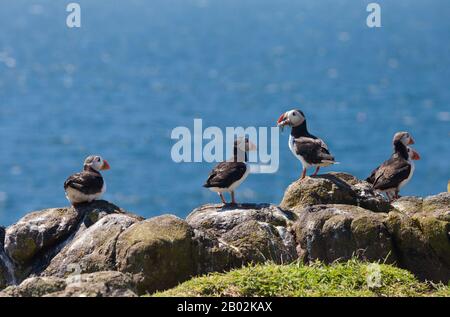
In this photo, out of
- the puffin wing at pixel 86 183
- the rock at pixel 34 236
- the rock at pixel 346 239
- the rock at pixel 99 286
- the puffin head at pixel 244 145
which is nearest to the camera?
the rock at pixel 99 286

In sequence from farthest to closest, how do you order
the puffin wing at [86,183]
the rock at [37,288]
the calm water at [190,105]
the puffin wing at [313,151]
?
the calm water at [190,105] → the puffin wing at [313,151] → the puffin wing at [86,183] → the rock at [37,288]

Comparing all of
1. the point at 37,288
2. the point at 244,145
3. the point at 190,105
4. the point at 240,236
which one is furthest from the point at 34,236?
the point at 190,105

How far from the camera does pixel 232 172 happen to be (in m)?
15.4

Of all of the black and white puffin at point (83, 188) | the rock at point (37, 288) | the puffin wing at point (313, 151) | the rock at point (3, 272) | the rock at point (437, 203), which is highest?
the puffin wing at point (313, 151)

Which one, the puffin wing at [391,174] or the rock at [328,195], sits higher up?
the puffin wing at [391,174]

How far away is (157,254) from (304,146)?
15.6 feet

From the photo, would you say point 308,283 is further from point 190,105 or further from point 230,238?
point 190,105

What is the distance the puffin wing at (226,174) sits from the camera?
15.2 metres

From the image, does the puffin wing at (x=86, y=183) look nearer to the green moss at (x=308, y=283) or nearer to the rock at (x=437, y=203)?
the green moss at (x=308, y=283)

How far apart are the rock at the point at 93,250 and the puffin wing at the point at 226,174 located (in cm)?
207

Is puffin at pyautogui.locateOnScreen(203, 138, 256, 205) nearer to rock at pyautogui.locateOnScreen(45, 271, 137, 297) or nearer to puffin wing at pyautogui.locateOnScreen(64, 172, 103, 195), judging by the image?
puffin wing at pyautogui.locateOnScreen(64, 172, 103, 195)

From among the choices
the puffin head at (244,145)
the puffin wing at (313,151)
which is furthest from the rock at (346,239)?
the puffin wing at (313,151)
